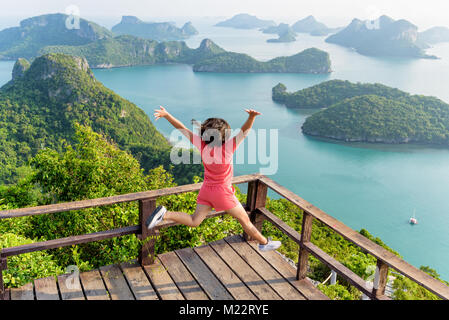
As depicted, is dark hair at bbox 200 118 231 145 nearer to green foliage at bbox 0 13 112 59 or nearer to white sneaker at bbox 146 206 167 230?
white sneaker at bbox 146 206 167 230

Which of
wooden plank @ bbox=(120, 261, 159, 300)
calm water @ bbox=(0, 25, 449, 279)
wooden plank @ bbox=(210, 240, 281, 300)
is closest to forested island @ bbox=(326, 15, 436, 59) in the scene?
calm water @ bbox=(0, 25, 449, 279)

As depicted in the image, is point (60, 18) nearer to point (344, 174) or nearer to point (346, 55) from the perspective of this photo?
point (346, 55)

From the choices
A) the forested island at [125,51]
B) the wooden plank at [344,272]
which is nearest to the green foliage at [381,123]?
the forested island at [125,51]

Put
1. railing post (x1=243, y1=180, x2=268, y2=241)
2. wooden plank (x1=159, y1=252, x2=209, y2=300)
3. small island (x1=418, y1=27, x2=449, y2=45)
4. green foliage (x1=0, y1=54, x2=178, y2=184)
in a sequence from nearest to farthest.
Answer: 1. wooden plank (x1=159, y1=252, x2=209, y2=300)
2. railing post (x1=243, y1=180, x2=268, y2=241)
3. green foliage (x1=0, y1=54, x2=178, y2=184)
4. small island (x1=418, y1=27, x2=449, y2=45)

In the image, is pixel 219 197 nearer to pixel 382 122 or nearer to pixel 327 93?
pixel 382 122

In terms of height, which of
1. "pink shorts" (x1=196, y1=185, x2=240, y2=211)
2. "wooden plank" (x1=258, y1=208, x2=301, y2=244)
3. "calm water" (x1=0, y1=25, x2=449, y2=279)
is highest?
"pink shorts" (x1=196, y1=185, x2=240, y2=211)

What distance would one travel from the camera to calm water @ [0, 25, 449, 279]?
36406mm

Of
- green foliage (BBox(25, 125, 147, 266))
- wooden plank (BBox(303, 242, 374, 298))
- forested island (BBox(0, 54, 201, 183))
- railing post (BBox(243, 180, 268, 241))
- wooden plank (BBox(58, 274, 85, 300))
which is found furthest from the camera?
forested island (BBox(0, 54, 201, 183))

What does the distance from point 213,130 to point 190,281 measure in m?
1.11

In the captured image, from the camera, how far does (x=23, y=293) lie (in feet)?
8.10

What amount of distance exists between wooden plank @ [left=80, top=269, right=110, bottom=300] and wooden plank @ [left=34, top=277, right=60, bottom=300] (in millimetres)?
173

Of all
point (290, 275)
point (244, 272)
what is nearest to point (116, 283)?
point (244, 272)
